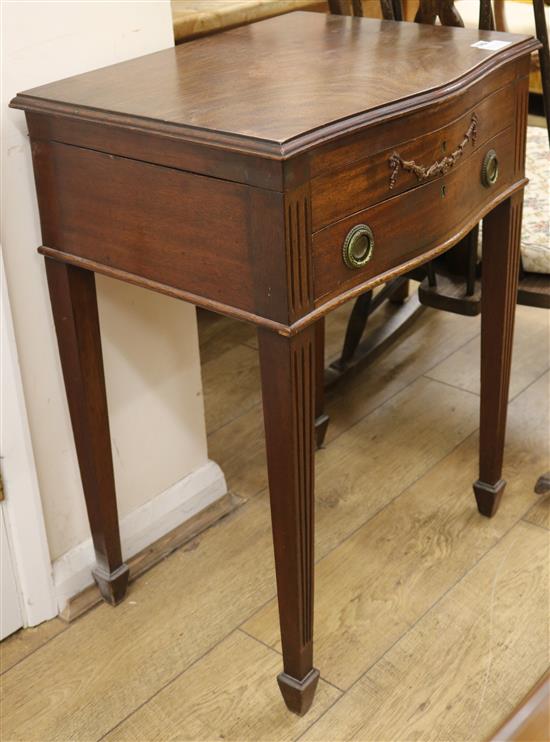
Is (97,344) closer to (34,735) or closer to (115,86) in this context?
(115,86)

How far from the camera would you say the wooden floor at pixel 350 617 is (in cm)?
146

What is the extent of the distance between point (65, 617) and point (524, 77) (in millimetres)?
1107

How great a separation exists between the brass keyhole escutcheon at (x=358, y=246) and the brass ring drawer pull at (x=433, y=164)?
7 cm

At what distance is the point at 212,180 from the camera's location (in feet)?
3.72

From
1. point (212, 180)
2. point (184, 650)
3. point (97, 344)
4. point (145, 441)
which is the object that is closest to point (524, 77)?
point (212, 180)

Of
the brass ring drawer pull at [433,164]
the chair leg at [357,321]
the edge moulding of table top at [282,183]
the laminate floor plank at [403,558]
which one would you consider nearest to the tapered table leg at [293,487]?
the edge moulding of table top at [282,183]

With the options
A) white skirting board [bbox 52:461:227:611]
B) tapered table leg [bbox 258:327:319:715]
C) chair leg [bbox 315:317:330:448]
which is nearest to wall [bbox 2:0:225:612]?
white skirting board [bbox 52:461:227:611]

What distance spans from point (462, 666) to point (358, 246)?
71cm

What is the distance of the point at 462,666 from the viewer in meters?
1.53

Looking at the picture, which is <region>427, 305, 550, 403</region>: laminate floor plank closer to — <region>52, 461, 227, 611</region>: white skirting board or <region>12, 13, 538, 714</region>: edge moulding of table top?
<region>52, 461, 227, 611</region>: white skirting board

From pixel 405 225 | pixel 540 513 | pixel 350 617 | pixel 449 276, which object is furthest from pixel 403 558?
pixel 405 225

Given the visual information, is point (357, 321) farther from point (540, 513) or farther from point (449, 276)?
point (540, 513)

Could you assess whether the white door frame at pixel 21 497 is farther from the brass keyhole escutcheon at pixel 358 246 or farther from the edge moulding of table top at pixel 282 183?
the brass keyhole escutcheon at pixel 358 246

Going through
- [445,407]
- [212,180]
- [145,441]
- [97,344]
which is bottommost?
[445,407]
